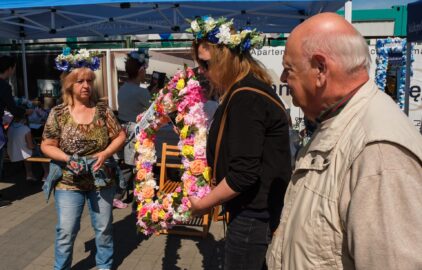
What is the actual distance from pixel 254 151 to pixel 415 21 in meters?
4.78

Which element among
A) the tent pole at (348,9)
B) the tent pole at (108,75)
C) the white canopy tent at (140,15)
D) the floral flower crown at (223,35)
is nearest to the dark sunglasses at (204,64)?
the floral flower crown at (223,35)

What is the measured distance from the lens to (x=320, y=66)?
114cm

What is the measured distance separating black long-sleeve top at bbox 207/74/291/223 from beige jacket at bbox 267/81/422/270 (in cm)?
65

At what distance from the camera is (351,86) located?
113cm

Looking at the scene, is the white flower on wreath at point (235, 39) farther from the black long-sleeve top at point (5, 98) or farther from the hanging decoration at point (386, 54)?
the hanging decoration at point (386, 54)

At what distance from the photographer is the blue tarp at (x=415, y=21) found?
5.37m

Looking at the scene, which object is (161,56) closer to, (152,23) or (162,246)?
(152,23)

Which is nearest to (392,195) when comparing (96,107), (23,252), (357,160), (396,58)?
(357,160)

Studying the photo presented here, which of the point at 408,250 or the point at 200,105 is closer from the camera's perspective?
the point at 408,250

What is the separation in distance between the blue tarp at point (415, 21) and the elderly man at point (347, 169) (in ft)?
16.2

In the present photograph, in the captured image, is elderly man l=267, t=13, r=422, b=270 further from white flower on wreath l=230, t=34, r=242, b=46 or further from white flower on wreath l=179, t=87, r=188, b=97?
white flower on wreath l=179, t=87, r=188, b=97

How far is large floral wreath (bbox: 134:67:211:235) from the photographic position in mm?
2727

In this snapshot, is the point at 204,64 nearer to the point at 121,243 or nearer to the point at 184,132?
the point at 184,132

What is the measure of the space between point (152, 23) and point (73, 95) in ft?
16.4
